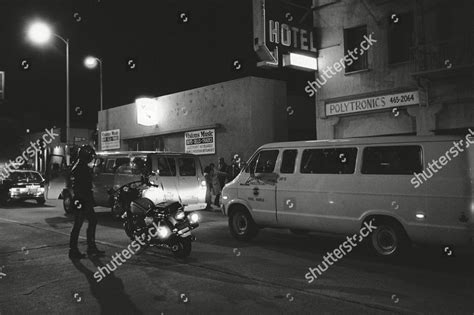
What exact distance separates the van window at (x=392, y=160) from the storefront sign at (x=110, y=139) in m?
20.5

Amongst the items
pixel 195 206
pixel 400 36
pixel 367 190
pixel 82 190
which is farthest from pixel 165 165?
pixel 400 36

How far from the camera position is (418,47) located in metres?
13.6

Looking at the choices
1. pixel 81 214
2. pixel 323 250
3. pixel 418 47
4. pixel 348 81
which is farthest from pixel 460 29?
pixel 81 214

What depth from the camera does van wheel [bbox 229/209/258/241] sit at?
968cm

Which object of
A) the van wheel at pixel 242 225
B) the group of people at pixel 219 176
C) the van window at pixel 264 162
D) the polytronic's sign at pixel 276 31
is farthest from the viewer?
the group of people at pixel 219 176

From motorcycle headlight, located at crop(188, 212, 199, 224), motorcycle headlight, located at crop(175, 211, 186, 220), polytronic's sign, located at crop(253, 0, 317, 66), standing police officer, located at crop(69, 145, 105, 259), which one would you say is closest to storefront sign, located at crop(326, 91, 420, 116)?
polytronic's sign, located at crop(253, 0, 317, 66)

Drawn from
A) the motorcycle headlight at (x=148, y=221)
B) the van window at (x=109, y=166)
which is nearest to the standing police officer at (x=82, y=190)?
the motorcycle headlight at (x=148, y=221)

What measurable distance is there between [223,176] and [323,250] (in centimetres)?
912

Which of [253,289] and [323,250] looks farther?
[323,250]

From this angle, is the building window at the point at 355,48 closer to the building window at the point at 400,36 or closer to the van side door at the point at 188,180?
the building window at the point at 400,36

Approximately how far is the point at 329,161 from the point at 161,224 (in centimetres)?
324

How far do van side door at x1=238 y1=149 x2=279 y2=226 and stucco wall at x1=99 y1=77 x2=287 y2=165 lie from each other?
30.2 feet

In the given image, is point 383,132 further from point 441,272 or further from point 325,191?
point 441,272

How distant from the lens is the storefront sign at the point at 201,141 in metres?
20.6
